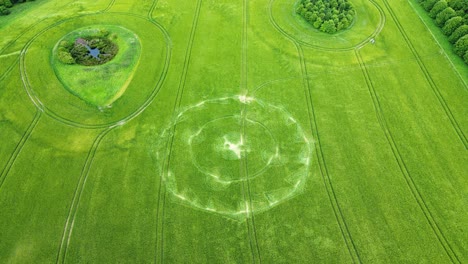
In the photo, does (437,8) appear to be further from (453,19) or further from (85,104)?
(85,104)

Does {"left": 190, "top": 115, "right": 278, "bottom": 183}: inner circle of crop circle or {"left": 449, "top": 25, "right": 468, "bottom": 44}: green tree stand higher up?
{"left": 449, "top": 25, "right": 468, "bottom": 44}: green tree

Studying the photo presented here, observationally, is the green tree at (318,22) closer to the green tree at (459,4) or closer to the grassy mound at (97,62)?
the green tree at (459,4)

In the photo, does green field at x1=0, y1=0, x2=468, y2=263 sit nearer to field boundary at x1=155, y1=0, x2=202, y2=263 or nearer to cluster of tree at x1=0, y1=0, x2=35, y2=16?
field boundary at x1=155, y1=0, x2=202, y2=263

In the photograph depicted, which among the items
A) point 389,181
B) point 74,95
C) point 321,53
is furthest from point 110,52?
point 389,181

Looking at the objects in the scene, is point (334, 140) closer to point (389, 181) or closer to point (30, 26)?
point (389, 181)

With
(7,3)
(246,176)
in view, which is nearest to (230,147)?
(246,176)

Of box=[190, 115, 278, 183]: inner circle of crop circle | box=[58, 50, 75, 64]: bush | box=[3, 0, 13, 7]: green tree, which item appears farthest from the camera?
box=[3, 0, 13, 7]: green tree

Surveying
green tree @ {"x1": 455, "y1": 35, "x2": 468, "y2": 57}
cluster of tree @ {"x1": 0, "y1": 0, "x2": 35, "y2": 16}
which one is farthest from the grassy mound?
green tree @ {"x1": 455, "y1": 35, "x2": 468, "y2": 57}

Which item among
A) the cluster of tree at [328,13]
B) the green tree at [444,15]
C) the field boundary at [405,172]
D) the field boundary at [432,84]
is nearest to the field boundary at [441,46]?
the green tree at [444,15]
